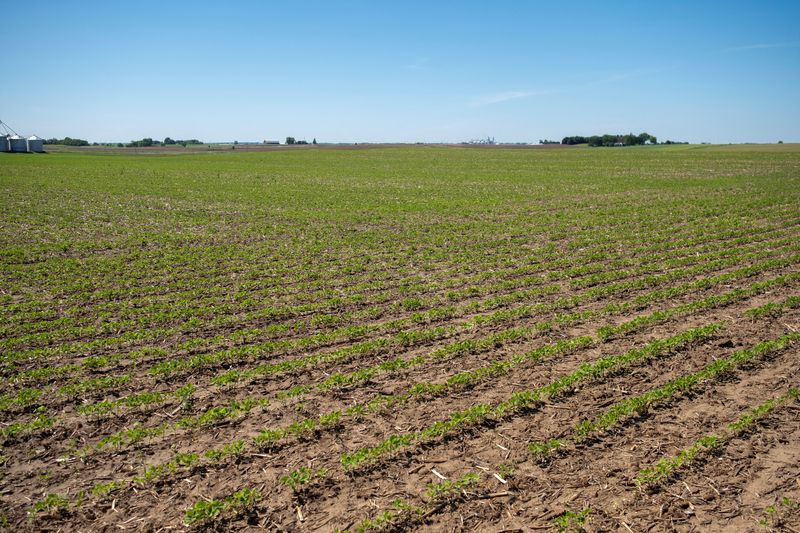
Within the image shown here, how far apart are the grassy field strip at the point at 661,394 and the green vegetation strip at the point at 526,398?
2.47ft

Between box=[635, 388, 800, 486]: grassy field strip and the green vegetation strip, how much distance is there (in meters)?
1.80

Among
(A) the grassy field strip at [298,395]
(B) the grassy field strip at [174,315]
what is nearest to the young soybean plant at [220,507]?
(A) the grassy field strip at [298,395]

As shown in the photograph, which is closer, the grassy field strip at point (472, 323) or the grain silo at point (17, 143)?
the grassy field strip at point (472, 323)

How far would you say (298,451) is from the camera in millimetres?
6500

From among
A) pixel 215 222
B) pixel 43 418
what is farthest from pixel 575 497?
pixel 215 222

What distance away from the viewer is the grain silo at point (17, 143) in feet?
372

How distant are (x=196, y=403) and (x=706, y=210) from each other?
26.7 metres

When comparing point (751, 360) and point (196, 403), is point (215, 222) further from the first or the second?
point (751, 360)

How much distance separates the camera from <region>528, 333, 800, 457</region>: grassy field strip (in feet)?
21.8

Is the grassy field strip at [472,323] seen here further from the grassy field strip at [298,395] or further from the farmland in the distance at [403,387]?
the grassy field strip at [298,395]

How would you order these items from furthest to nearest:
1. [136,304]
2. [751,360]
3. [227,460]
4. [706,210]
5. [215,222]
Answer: [706,210] → [215,222] → [136,304] → [751,360] → [227,460]

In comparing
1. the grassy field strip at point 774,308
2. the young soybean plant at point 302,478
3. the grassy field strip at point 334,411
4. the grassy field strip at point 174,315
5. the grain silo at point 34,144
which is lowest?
the young soybean plant at point 302,478

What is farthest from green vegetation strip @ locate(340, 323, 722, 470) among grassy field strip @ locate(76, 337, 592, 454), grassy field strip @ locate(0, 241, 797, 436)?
grassy field strip @ locate(0, 241, 797, 436)

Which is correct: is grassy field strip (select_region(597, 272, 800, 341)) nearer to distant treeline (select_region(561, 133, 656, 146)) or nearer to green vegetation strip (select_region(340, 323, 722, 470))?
green vegetation strip (select_region(340, 323, 722, 470))
